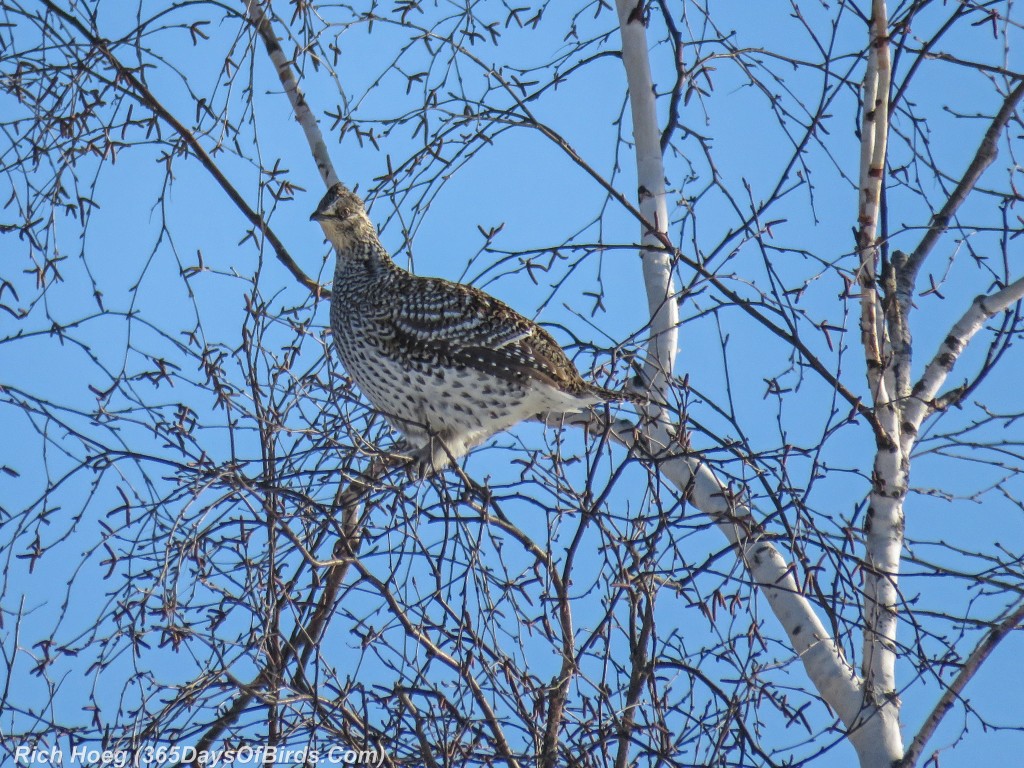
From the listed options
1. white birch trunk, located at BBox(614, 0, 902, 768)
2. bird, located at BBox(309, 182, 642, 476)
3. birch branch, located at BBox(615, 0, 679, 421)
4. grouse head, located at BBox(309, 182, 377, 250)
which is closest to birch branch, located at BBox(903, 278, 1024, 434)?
white birch trunk, located at BBox(614, 0, 902, 768)

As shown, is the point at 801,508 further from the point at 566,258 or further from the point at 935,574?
the point at 566,258

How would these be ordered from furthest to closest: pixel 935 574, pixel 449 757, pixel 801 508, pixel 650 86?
pixel 650 86
pixel 935 574
pixel 801 508
pixel 449 757

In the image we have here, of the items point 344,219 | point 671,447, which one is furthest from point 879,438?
point 344,219

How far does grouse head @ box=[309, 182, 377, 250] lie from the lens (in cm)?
663

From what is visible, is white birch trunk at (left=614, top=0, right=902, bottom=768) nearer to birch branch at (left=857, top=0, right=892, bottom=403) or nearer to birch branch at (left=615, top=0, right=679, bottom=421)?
birch branch at (left=615, top=0, right=679, bottom=421)

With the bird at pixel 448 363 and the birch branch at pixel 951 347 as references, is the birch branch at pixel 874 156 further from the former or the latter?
the bird at pixel 448 363

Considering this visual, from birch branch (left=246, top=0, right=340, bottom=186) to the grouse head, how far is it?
148mm

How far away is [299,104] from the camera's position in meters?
6.20

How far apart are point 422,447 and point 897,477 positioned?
2.05 metres

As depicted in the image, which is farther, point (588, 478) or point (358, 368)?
point (358, 368)

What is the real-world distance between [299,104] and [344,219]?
733mm

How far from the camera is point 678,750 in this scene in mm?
4121

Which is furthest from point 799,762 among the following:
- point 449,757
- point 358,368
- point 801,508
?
point 358,368

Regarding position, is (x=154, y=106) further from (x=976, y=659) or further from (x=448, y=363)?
(x=976, y=659)
